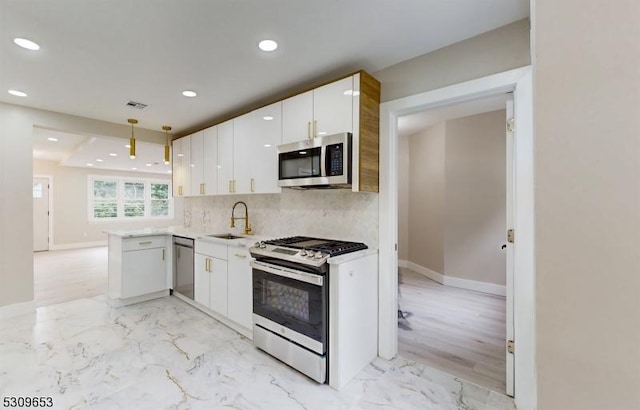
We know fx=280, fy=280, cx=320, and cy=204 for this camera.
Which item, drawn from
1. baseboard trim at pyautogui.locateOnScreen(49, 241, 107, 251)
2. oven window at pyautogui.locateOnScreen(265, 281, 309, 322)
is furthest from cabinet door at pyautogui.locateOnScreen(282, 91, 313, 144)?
baseboard trim at pyautogui.locateOnScreen(49, 241, 107, 251)

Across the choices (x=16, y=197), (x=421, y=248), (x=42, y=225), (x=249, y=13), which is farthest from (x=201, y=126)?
(x=42, y=225)

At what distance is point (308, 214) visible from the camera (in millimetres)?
2988

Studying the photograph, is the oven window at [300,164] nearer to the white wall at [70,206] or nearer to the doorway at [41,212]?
the white wall at [70,206]

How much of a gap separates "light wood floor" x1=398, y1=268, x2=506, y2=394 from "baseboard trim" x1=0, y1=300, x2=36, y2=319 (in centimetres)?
427

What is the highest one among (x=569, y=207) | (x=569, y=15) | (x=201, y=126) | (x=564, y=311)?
(x=201, y=126)

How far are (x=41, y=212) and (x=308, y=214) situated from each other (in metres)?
9.09

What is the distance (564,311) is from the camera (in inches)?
18.6

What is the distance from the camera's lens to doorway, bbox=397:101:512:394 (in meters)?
2.98

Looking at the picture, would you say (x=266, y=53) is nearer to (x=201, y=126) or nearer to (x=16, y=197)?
(x=201, y=126)

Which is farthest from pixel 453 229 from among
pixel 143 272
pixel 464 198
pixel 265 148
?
pixel 143 272

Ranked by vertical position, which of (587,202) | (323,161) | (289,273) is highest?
(323,161)

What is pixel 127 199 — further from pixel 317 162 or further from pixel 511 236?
pixel 511 236

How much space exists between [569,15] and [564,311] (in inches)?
19.4

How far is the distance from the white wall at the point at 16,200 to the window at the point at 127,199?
6.41 metres
